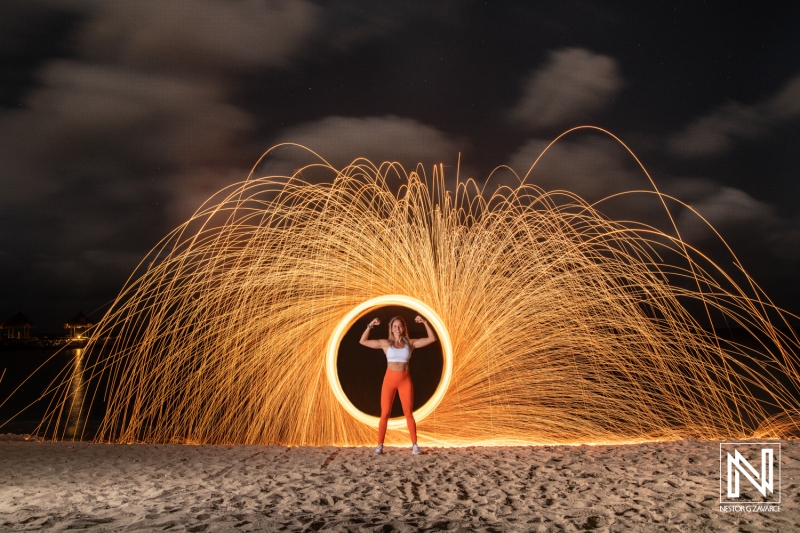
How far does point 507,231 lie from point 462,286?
43.9 inches

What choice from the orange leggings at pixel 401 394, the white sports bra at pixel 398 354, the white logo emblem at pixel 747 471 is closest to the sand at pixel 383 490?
the white logo emblem at pixel 747 471

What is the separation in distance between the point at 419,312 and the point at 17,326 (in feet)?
250

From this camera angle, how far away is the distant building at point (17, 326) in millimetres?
68500

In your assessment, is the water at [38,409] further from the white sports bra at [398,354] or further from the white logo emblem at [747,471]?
the white logo emblem at [747,471]

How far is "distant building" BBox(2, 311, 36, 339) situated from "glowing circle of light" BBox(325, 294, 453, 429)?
7484 cm

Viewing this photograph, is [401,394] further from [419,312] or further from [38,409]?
[38,409]

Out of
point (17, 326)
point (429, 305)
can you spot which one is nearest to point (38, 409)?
point (429, 305)

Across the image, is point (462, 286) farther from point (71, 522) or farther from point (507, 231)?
point (71, 522)

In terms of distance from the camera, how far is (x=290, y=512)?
4.70m

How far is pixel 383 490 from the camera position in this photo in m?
5.23

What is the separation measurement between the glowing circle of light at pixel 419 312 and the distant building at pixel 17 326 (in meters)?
74.8

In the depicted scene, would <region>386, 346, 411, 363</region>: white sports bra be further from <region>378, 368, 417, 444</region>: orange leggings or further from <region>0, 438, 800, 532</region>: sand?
<region>0, 438, 800, 532</region>: sand

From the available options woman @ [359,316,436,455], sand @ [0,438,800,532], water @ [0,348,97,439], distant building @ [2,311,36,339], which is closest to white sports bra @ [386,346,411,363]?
woman @ [359,316,436,455]

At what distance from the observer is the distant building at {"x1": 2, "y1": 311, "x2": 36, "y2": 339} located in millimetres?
68500
